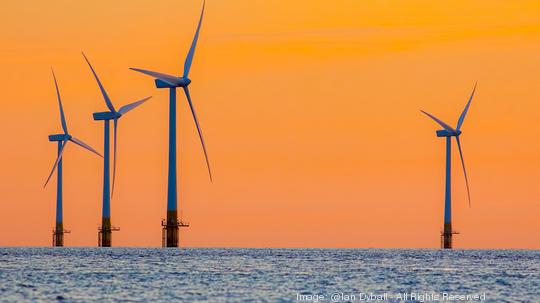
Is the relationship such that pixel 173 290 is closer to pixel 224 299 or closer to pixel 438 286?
pixel 224 299

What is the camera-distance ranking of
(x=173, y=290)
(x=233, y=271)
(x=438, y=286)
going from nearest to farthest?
(x=173, y=290)
(x=438, y=286)
(x=233, y=271)

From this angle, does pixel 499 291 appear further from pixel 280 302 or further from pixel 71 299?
pixel 71 299

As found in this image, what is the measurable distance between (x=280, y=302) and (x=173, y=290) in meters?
14.7

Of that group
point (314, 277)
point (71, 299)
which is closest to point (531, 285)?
point (314, 277)

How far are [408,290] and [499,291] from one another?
810 cm

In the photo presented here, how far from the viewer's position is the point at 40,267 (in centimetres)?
14575

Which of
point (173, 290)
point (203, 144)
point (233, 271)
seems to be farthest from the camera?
point (203, 144)

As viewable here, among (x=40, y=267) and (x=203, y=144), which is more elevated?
(x=203, y=144)

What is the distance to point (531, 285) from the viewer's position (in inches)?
4653

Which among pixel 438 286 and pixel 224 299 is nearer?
pixel 224 299

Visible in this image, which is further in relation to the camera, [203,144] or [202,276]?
[203,144]

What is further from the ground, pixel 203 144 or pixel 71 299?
pixel 203 144

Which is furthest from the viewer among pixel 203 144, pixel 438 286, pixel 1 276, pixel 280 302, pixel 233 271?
pixel 203 144

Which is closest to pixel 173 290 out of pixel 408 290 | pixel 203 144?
pixel 408 290
